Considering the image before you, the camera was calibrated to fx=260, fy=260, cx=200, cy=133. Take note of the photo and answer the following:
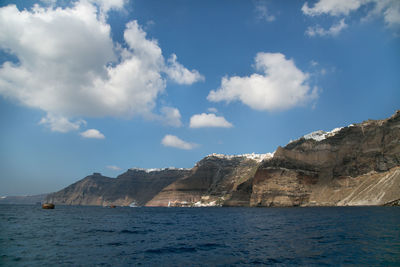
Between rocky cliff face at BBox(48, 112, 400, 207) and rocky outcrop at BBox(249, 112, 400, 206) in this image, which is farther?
rocky outcrop at BBox(249, 112, 400, 206)

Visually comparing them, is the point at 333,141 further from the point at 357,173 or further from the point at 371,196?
the point at 371,196

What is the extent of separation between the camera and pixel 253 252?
21.1 meters

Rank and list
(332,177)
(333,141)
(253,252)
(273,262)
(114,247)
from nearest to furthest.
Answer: (273,262), (253,252), (114,247), (332,177), (333,141)

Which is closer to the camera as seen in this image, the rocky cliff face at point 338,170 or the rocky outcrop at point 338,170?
the rocky cliff face at point 338,170

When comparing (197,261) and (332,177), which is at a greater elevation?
(332,177)

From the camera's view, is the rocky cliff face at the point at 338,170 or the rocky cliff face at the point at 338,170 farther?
the rocky cliff face at the point at 338,170

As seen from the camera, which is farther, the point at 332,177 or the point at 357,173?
the point at 332,177

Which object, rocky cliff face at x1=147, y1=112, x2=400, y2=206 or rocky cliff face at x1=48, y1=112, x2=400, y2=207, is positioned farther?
rocky cliff face at x1=147, y1=112, x2=400, y2=206

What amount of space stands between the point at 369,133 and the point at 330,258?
158 metres

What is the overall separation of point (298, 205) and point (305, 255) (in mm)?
142356

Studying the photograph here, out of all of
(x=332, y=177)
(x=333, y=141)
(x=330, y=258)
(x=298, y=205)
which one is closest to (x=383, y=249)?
(x=330, y=258)

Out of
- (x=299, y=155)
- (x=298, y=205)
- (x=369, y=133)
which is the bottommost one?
(x=298, y=205)

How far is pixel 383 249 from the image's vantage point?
20.4 m

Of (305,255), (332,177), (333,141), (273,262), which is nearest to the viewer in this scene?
(273,262)
